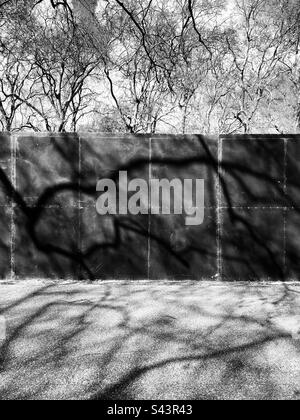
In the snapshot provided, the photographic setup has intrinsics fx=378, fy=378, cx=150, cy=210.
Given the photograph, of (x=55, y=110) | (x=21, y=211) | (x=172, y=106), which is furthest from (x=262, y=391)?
(x=55, y=110)

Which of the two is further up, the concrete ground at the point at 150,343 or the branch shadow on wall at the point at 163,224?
the branch shadow on wall at the point at 163,224

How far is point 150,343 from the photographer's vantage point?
3.95 metres

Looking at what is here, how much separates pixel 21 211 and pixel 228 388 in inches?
190

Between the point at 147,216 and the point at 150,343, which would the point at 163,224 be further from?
the point at 150,343

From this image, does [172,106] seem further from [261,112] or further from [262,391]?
[262,391]

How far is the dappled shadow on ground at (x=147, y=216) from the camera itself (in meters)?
6.50

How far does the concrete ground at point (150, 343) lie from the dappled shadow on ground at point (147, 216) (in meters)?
0.55

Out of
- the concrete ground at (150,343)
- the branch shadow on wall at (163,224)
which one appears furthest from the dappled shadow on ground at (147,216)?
the concrete ground at (150,343)

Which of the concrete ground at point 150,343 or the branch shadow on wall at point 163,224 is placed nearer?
the concrete ground at point 150,343

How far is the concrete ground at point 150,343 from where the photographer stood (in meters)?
3.04

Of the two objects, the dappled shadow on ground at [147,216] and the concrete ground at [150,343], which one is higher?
the dappled shadow on ground at [147,216]

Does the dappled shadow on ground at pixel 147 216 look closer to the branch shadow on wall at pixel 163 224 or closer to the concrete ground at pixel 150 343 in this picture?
the branch shadow on wall at pixel 163 224

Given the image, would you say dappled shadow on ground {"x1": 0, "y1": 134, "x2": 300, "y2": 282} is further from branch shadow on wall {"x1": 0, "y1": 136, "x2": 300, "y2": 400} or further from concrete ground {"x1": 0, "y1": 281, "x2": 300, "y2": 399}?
concrete ground {"x1": 0, "y1": 281, "x2": 300, "y2": 399}

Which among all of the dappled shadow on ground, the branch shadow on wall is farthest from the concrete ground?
the dappled shadow on ground
